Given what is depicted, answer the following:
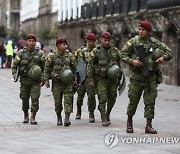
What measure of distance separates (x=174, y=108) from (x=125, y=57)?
590 centimetres

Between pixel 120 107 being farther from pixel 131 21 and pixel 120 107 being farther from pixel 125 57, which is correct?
pixel 131 21

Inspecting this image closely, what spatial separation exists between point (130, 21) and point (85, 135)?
21.8 metres

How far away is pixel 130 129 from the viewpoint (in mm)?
11727

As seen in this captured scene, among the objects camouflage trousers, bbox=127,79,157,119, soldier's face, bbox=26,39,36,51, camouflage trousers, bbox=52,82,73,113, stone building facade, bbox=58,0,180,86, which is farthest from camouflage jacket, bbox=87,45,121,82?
stone building facade, bbox=58,0,180,86

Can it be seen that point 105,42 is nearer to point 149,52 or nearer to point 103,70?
point 103,70

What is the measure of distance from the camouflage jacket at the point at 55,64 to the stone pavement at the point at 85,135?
1.02 m

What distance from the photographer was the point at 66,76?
42.0 feet

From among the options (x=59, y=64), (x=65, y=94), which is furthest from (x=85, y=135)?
(x=59, y=64)

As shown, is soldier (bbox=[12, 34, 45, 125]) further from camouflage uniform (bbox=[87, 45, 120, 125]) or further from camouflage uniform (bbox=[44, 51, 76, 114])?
camouflage uniform (bbox=[87, 45, 120, 125])

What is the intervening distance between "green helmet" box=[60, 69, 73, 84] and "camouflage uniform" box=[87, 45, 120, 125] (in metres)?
0.43

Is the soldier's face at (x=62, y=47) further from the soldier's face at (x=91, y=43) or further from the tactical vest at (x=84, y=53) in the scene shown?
the tactical vest at (x=84, y=53)

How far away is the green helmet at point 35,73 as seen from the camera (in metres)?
13.0

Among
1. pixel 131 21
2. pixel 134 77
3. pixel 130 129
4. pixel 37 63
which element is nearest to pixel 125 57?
pixel 134 77

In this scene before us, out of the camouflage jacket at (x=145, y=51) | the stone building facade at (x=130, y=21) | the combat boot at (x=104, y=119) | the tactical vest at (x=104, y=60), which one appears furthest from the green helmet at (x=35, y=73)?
the stone building facade at (x=130, y=21)
